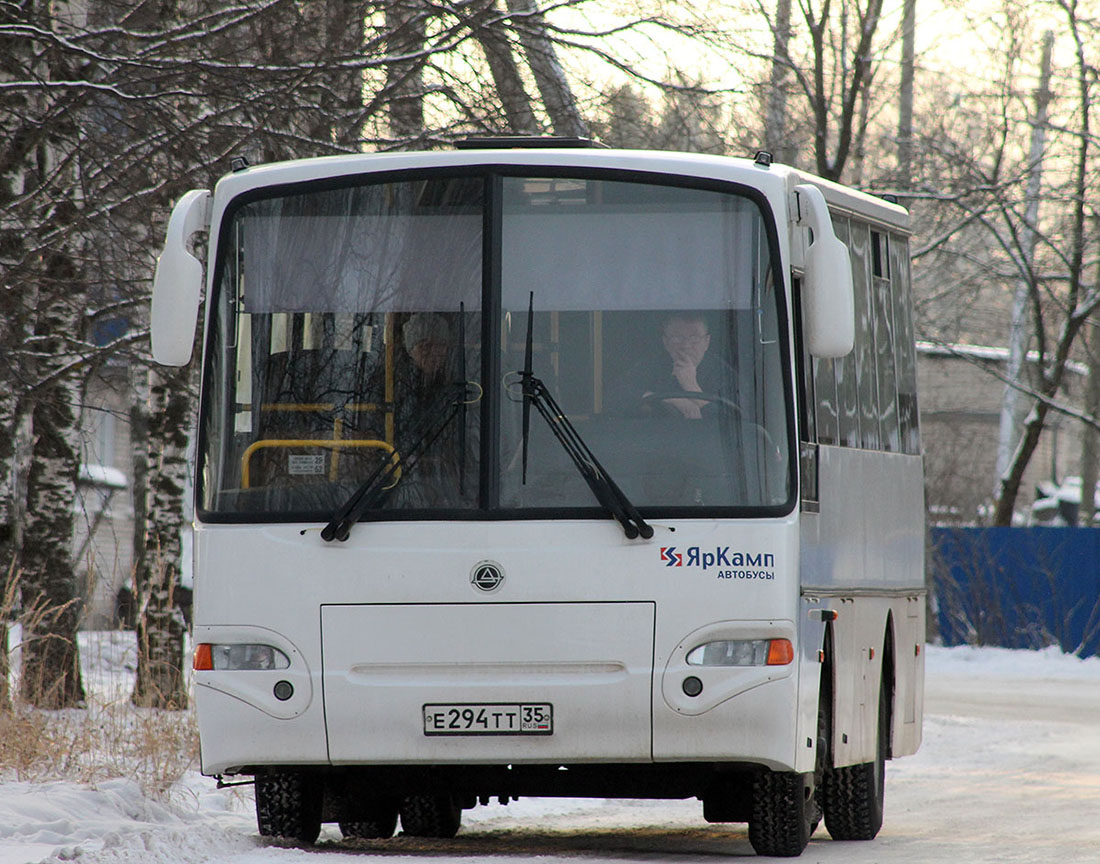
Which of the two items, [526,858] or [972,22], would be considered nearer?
[526,858]

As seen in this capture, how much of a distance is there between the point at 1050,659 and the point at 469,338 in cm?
2395

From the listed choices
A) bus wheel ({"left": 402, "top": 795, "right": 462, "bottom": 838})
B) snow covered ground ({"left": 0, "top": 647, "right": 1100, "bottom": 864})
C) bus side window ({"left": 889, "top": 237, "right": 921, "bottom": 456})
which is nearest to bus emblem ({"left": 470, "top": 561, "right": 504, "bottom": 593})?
snow covered ground ({"left": 0, "top": 647, "right": 1100, "bottom": 864})

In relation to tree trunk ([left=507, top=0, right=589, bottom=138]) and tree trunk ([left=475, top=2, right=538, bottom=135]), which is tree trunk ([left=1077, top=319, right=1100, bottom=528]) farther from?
tree trunk ([left=475, top=2, right=538, bottom=135])

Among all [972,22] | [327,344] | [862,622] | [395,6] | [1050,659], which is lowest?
[1050,659]

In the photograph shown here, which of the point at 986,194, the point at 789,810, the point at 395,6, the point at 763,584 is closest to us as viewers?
the point at 763,584

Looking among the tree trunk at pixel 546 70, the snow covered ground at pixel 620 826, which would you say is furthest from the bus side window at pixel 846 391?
the tree trunk at pixel 546 70

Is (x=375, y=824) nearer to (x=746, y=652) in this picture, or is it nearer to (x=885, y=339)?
(x=746, y=652)

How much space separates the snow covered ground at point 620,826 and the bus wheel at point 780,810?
15 centimetres

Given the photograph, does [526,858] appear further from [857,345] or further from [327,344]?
[857,345]

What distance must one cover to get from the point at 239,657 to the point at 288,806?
3.32 ft

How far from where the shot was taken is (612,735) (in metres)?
8.19

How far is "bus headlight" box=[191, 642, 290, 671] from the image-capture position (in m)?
8.34

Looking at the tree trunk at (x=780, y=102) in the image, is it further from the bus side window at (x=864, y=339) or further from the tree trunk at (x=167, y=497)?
the bus side window at (x=864, y=339)

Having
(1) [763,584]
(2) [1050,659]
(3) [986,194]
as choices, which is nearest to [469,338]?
(1) [763,584]
